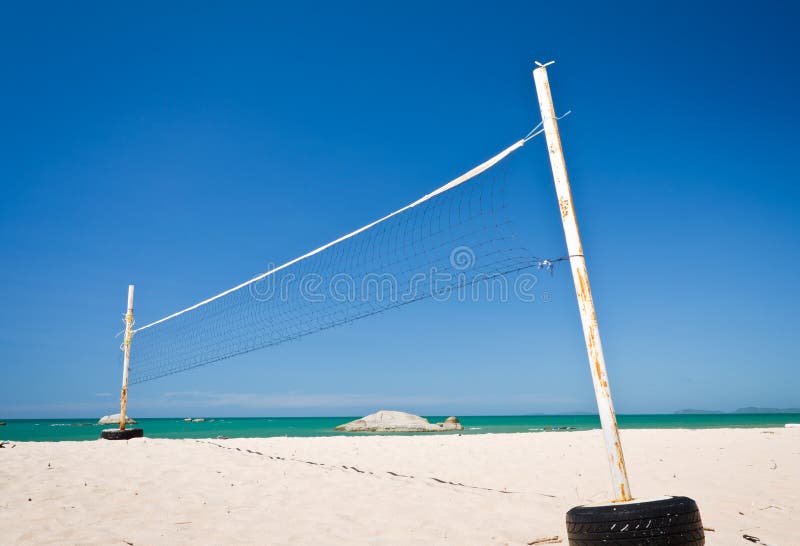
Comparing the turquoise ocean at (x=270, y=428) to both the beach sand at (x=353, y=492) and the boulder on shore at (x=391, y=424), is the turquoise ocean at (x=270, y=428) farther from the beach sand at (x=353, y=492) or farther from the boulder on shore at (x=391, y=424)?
the beach sand at (x=353, y=492)

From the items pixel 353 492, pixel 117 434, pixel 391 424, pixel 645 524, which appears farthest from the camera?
pixel 391 424

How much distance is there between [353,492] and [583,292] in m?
3.57

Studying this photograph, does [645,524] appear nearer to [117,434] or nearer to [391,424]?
[117,434]

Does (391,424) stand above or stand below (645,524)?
above

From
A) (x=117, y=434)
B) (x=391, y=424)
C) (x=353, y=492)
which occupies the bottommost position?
(x=353, y=492)

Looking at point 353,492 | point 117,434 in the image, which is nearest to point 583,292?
point 353,492

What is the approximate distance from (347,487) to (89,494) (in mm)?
2633

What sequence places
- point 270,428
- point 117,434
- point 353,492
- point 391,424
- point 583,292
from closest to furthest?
point 583,292 < point 353,492 < point 117,434 < point 391,424 < point 270,428

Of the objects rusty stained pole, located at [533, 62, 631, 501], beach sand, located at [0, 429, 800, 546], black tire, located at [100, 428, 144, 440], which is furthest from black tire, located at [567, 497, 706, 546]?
black tire, located at [100, 428, 144, 440]

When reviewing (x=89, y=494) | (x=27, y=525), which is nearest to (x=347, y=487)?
(x=89, y=494)

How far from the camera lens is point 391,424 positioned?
98.1ft

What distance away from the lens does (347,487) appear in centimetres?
598

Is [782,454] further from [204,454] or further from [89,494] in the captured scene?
[89,494]

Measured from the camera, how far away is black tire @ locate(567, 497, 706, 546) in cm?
296
